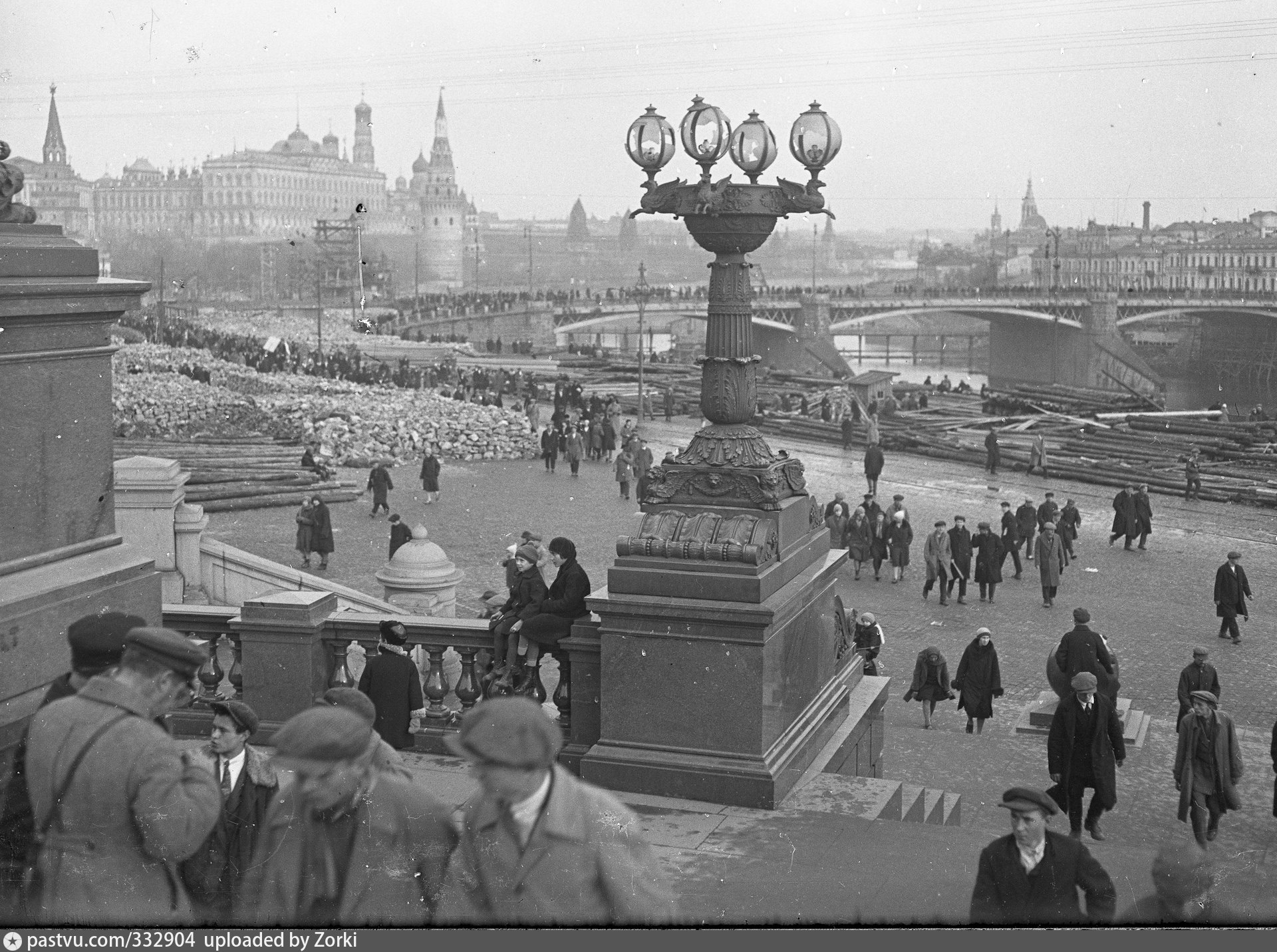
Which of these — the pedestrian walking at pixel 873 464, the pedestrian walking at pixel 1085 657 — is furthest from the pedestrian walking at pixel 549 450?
the pedestrian walking at pixel 1085 657

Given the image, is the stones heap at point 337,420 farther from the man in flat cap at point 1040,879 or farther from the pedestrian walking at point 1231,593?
the man in flat cap at point 1040,879

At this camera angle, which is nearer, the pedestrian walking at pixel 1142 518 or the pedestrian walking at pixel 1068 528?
the pedestrian walking at pixel 1068 528

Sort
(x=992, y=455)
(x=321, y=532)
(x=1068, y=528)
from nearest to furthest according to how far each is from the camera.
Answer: (x=321, y=532) → (x=1068, y=528) → (x=992, y=455)

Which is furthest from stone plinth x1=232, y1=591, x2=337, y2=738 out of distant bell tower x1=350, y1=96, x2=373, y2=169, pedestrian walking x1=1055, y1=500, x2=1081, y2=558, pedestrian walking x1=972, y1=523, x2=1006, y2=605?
distant bell tower x1=350, y1=96, x2=373, y2=169

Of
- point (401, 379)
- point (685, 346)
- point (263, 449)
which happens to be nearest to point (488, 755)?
point (263, 449)

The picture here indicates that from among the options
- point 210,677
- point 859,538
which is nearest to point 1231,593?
point 859,538

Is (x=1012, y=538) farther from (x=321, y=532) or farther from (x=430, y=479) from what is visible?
(x=430, y=479)
